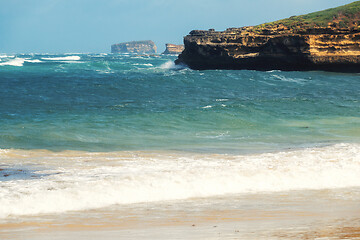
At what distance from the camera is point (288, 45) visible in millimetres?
41781

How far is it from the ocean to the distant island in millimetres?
22431

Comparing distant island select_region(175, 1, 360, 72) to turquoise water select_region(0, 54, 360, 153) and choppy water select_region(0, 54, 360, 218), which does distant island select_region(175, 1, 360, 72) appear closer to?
turquoise water select_region(0, 54, 360, 153)

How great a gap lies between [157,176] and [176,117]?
336 inches

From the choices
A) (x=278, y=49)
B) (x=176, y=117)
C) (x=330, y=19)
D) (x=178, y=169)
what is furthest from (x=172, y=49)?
(x=178, y=169)

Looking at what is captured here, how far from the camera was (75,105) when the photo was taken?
19.5 m

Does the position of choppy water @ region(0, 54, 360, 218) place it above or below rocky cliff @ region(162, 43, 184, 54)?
below

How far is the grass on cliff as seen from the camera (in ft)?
145

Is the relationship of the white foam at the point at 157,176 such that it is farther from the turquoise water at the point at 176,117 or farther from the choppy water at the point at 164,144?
the turquoise water at the point at 176,117

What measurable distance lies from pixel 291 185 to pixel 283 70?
122ft

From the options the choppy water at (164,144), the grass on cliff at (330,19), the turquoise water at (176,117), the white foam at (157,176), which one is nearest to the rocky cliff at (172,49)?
the grass on cliff at (330,19)

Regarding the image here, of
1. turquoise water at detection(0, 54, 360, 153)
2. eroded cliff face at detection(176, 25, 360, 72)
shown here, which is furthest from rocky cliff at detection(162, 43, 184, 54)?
turquoise water at detection(0, 54, 360, 153)

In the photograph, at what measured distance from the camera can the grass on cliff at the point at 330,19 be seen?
44062mm

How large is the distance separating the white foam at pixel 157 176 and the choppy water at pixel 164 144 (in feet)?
0.06

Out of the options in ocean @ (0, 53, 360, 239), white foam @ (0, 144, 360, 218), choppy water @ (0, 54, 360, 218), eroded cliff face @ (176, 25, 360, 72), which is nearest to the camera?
ocean @ (0, 53, 360, 239)
